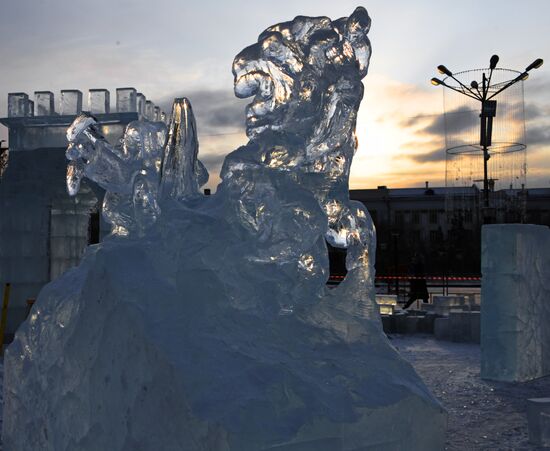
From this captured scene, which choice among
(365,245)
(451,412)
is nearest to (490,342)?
(451,412)

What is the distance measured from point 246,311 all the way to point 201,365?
486 millimetres

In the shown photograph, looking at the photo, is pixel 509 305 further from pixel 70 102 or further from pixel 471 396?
Answer: pixel 70 102

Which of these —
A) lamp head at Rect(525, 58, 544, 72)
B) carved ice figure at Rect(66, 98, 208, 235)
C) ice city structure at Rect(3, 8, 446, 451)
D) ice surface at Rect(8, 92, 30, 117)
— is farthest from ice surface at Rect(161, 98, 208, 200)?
lamp head at Rect(525, 58, 544, 72)

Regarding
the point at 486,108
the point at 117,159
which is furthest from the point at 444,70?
the point at 117,159

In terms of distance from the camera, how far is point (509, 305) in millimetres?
8023

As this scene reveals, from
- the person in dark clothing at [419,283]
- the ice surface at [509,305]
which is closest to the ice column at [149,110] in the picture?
the ice surface at [509,305]

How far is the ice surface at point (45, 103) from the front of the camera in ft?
34.6

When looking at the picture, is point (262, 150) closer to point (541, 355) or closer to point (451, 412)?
point (451, 412)

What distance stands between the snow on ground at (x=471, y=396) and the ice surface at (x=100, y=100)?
533cm

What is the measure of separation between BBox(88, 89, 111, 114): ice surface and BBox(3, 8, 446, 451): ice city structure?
19.5 ft

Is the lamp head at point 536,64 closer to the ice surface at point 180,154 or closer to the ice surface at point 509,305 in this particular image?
the ice surface at point 509,305

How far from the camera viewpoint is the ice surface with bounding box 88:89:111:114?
33.3ft

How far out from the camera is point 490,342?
→ 26.4ft

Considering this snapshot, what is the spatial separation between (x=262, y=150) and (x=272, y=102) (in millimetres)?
276
